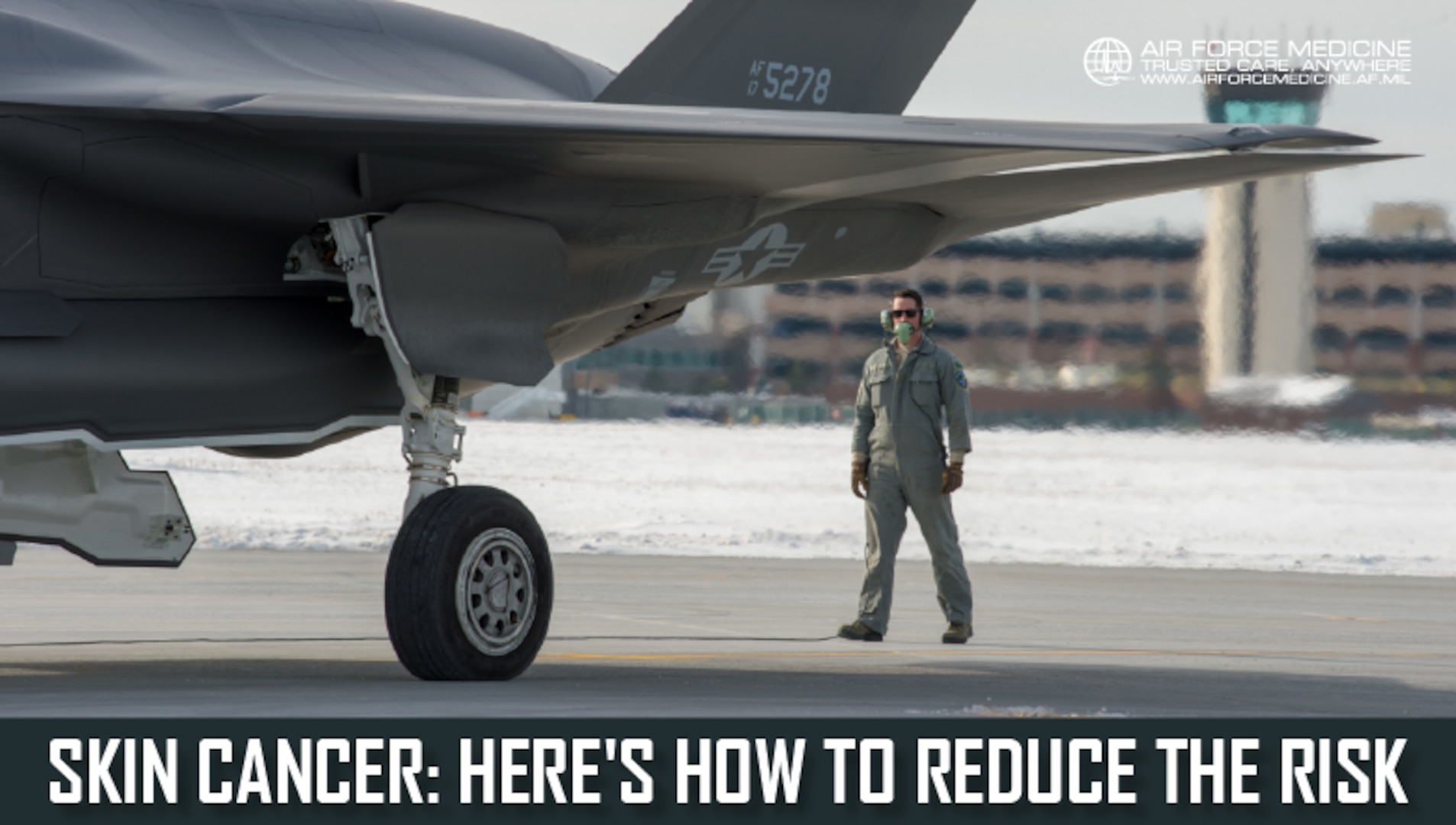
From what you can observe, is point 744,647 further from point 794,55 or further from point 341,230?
point 341,230

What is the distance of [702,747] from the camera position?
603 cm

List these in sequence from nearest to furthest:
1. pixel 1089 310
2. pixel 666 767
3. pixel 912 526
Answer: pixel 666 767
pixel 1089 310
pixel 912 526

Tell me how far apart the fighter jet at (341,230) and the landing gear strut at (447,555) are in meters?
0.01

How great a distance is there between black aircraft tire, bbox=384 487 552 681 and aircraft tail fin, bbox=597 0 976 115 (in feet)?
9.05

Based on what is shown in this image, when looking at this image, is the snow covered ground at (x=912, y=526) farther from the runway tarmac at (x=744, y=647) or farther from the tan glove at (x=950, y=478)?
the tan glove at (x=950, y=478)

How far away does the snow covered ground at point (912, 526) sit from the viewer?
73.8 feet

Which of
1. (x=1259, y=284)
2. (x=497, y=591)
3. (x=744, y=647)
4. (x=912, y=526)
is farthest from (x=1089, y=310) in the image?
(x=497, y=591)

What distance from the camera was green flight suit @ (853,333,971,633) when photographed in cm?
1159

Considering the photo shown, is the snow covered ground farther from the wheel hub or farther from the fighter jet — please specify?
the wheel hub

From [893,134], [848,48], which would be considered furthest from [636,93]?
[893,134]

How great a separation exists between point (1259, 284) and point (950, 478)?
13964 mm

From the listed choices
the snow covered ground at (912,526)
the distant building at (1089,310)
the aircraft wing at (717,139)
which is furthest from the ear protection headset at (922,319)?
the distant building at (1089,310)

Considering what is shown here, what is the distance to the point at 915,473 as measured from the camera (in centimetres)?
1159

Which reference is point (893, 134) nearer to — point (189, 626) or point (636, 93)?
point (636, 93)
